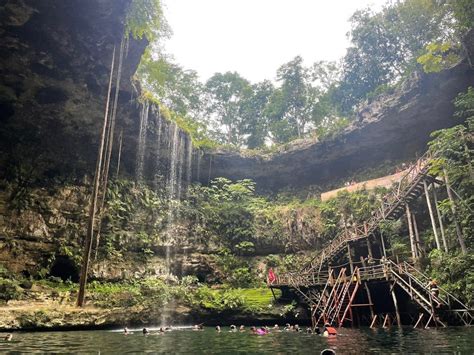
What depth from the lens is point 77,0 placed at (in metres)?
21.5

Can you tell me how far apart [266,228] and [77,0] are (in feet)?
72.1

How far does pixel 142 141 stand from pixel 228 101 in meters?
24.2

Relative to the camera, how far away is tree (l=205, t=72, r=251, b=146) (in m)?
52.6

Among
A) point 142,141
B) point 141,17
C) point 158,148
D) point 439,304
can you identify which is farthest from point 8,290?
point 439,304

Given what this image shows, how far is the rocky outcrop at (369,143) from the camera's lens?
28.2 metres

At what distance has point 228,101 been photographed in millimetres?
52812

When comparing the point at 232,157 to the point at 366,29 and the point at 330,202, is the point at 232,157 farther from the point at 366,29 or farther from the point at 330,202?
the point at 366,29

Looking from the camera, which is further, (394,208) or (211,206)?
(211,206)

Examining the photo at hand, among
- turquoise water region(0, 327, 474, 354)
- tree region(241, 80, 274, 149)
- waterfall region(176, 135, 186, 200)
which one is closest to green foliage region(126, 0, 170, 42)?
waterfall region(176, 135, 186, 200)

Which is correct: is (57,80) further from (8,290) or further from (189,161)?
(8,290)

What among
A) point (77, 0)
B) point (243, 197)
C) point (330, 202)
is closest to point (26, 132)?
point (77, 0)

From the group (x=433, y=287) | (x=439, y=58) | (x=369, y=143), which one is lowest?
(x=433, y=287)

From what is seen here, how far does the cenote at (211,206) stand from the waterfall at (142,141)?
13cm

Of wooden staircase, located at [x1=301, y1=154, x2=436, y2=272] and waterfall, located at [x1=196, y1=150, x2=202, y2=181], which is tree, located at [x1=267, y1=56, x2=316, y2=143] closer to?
waterfall, located at [x1=196, y1=150, x2=202, y2=181]
